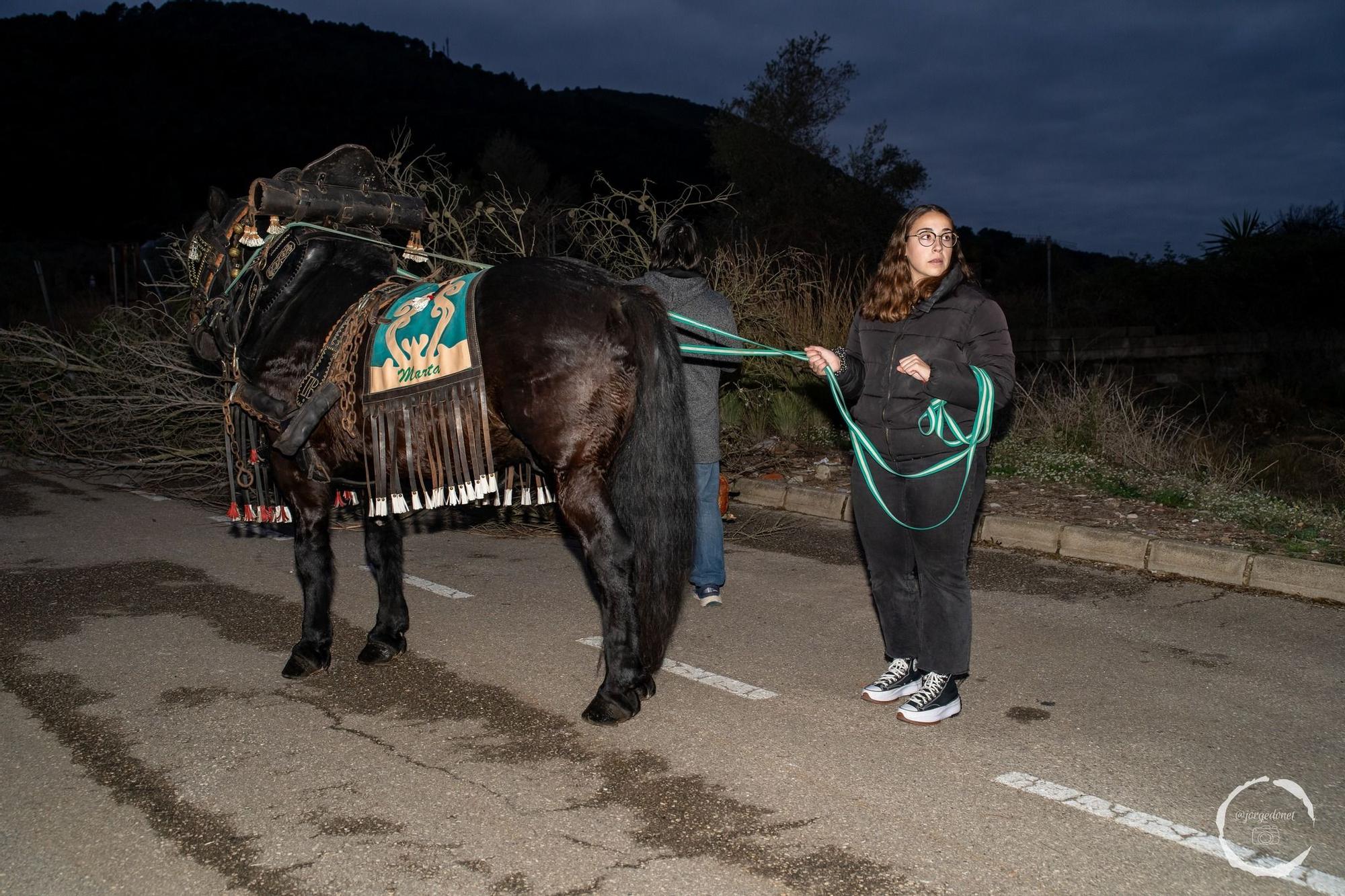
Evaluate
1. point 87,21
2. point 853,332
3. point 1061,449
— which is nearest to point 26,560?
point 853,332

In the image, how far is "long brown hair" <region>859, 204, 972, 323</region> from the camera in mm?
4238

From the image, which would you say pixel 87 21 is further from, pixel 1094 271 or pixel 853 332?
pixel 853 332

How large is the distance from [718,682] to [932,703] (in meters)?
1.04

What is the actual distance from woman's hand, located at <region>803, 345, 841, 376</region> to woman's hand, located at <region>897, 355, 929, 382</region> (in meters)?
0.34

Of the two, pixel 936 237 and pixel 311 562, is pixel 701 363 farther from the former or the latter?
pixel 311 562

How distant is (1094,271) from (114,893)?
86.9 ft

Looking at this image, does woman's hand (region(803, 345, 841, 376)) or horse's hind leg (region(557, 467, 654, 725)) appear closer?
woman's hand (region(803, 345, 841, 376))

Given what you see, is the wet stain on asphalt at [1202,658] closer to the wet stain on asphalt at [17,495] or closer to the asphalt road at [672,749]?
the asphalt road at [672,749]

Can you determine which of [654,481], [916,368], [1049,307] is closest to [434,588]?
[654,481]

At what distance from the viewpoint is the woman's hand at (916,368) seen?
3.97m

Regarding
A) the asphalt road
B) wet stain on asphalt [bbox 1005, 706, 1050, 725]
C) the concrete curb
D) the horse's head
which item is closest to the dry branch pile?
the asphalt road

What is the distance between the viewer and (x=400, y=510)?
4.80 meters

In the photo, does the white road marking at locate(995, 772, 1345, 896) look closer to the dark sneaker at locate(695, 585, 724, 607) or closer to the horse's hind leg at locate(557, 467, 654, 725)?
the horse's hind leg at locate(557, 467, 654, 725)

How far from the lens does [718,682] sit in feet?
16.4
